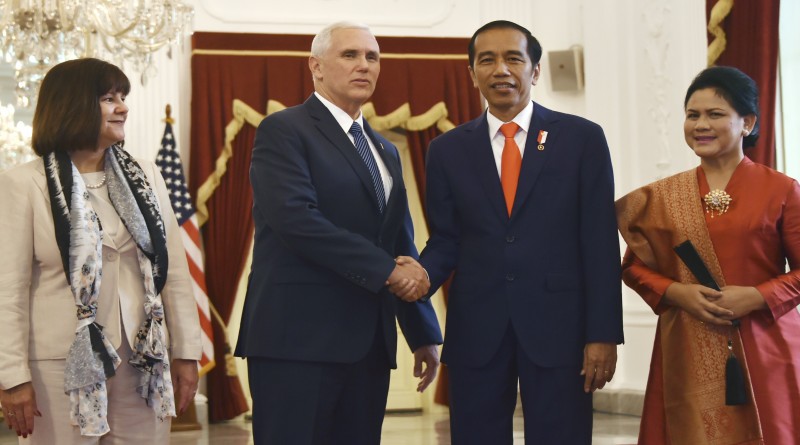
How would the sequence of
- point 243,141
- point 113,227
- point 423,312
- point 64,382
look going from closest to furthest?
point 64,382, point 113,227, point 423,312, point 243,141

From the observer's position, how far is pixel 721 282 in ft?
10.4

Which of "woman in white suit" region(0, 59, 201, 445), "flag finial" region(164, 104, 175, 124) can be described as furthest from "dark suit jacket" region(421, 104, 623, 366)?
"flag finial" region(164, 104, 175, 124)

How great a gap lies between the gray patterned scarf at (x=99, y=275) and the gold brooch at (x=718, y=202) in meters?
1.67

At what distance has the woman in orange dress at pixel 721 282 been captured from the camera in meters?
3.12

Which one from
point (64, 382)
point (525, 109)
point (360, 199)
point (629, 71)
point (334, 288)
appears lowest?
point (64, 382)

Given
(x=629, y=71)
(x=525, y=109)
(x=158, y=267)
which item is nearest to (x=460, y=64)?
(x=629, y=71)

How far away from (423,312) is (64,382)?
117 centimetres

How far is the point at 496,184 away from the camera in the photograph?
3.21 m

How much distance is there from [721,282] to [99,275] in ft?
6.04

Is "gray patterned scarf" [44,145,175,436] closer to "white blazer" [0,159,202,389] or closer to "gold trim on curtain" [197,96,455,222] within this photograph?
"white blazer" [0,159,202,389]

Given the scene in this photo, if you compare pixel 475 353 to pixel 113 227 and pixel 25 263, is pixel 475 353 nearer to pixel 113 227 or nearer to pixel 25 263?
pixel 113 227

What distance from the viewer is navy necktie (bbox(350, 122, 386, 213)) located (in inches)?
127

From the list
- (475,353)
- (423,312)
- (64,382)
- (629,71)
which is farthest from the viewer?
(629,71)

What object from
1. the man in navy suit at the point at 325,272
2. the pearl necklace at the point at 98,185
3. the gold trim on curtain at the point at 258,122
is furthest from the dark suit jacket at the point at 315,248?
the gold trim on curtain at the point at 258,122
